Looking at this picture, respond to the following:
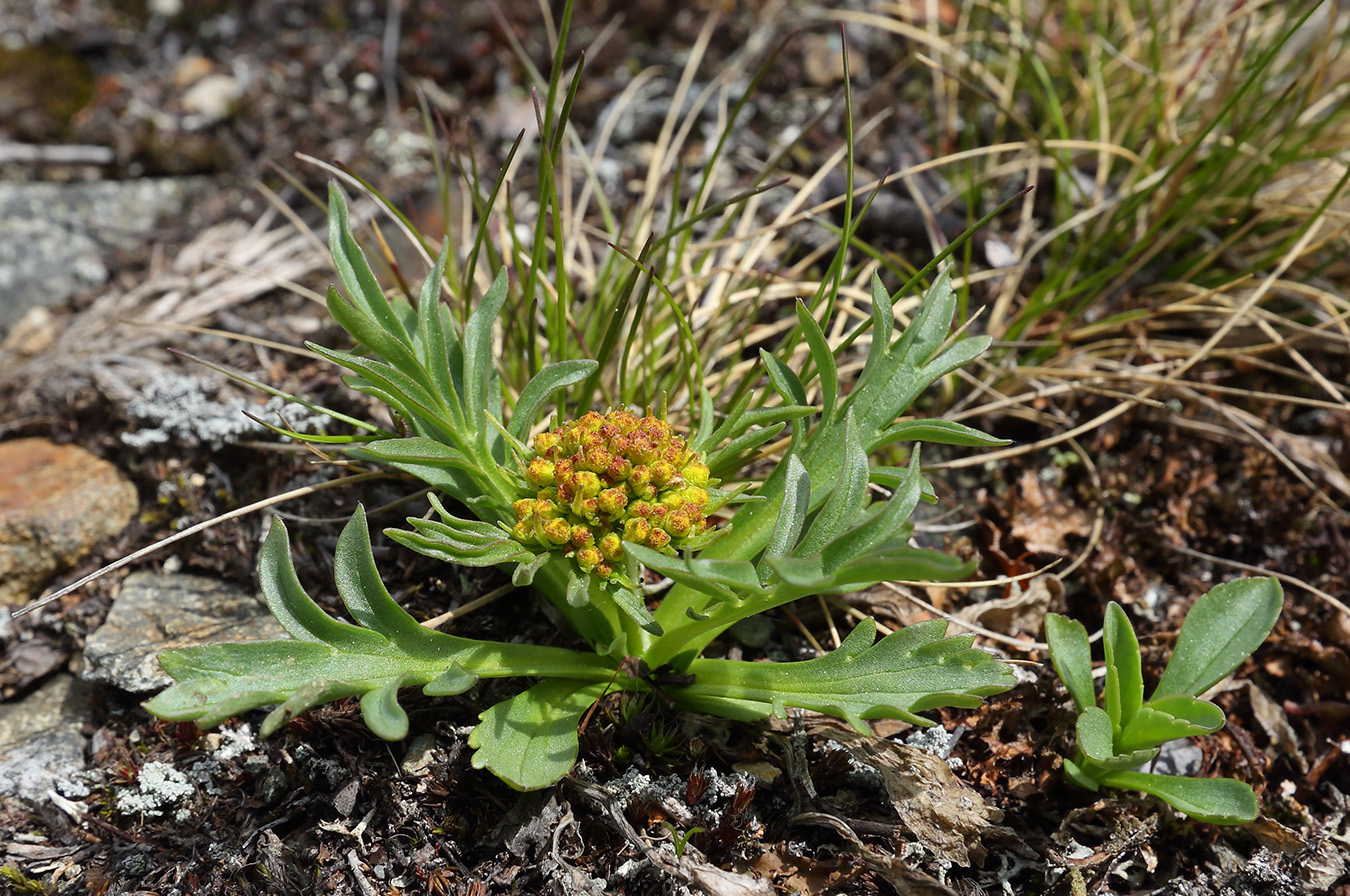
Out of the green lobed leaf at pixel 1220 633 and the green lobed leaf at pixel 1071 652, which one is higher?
the green lobed leaf at pixel 1220 633

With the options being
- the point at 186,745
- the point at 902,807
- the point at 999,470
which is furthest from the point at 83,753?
the point at 999,470

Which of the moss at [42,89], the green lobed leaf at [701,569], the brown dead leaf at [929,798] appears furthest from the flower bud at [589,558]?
the moss at [42,89]

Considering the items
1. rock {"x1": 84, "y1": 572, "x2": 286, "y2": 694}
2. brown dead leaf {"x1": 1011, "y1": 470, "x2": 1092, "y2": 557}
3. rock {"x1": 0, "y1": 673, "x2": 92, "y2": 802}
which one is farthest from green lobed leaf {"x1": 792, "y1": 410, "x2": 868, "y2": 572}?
rock {"x1": 0, "y1": 673, "x2": 92, "y2": 802}

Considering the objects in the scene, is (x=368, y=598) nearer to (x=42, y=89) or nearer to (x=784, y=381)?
(x=784, y=381)

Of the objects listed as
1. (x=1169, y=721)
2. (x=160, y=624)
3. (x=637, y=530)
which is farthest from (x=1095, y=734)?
(x=160, y=624)

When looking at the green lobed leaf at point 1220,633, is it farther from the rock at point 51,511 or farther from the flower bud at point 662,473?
the rock at point 51,511

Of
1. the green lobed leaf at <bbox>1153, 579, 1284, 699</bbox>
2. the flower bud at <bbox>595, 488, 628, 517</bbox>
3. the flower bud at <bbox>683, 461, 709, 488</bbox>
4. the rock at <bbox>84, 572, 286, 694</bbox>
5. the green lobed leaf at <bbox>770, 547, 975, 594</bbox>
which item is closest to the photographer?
the green lobed leaf at <bbox>770, 547, 975, 594</bbox>

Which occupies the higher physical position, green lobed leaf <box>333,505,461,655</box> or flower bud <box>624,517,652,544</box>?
flower bud <box>624,517,652,544</box>

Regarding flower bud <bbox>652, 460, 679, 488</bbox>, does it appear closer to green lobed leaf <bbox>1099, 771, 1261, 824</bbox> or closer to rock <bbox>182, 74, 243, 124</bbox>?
green lobed leaf <bbox>1099, 771, 1261, 824</bbox>
